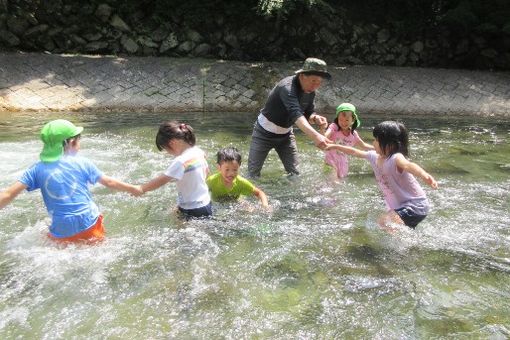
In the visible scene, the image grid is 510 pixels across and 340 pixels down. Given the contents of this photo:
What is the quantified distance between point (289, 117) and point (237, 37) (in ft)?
29.0

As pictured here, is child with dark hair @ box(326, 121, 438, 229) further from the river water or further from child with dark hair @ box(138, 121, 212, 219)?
child with dark hair @ box(138, 121, 212, 219)

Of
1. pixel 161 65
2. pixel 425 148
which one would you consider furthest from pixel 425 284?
pixel 161 65

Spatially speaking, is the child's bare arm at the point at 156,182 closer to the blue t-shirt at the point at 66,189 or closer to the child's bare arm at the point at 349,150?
the blue t-shirt at the point at 66,189

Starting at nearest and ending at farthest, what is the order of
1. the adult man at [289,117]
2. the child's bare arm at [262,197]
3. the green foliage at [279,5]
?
the child's bare arm at [262,197], the adult man at [289,117], the green foliage at [279,5]

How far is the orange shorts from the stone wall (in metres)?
9.87

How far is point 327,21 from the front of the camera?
46.0 feet

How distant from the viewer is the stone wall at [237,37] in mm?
12523

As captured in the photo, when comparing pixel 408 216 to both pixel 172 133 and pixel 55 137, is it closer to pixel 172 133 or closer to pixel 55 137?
pixel 172 133

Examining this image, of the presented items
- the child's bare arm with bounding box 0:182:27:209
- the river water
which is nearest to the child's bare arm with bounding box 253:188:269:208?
the river water

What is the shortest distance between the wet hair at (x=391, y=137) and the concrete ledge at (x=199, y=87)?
723 centimetres

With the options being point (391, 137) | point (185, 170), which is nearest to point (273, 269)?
point (185, 170)

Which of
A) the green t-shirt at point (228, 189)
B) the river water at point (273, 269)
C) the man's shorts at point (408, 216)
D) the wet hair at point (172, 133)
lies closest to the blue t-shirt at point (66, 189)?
the river water at point (273, 269)

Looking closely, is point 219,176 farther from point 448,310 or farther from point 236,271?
point 448,310

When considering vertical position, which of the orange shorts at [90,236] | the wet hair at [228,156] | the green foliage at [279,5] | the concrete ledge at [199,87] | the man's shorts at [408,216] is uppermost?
the green foliage at [279,5]
